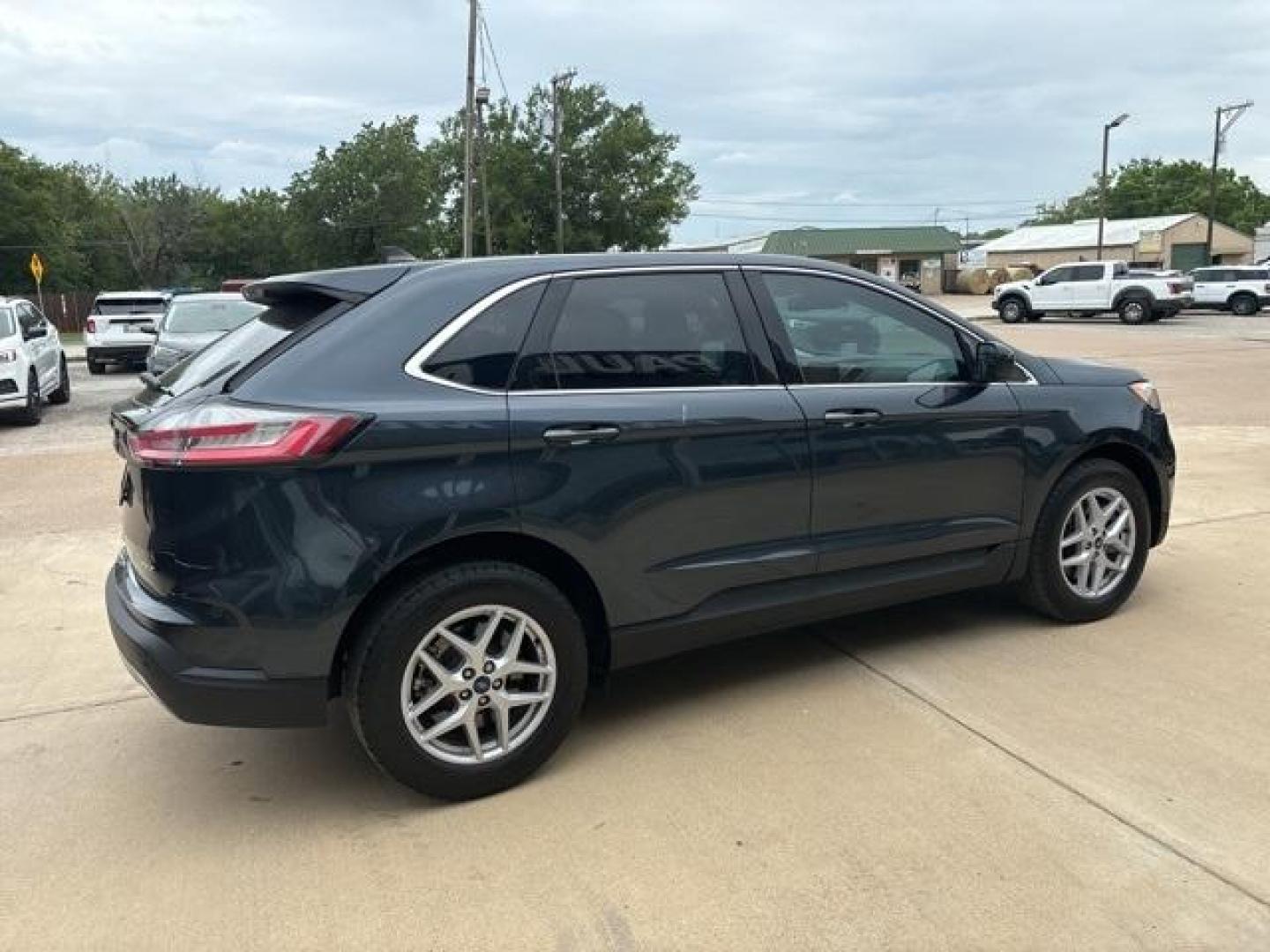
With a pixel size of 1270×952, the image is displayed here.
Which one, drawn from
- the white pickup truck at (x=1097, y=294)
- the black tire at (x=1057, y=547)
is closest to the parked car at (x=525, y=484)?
the black tire at (x=1057, y=547)

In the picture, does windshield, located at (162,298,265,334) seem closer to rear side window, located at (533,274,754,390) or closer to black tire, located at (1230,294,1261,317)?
rear side window, located at (533,274,754,390)

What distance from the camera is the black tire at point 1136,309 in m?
30.9

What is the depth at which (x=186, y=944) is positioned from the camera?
2.72m

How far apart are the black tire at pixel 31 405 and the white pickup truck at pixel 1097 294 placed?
28690 mm

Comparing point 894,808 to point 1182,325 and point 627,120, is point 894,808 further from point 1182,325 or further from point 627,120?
point 627,120

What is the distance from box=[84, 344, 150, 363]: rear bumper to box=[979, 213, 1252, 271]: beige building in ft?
182

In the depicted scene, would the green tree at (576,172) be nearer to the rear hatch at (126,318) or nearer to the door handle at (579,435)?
the rear hatch at (126,318)

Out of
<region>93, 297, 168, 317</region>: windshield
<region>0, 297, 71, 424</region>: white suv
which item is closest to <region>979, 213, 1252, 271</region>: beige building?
<region>93, 297, 168, 317</region>: windshield

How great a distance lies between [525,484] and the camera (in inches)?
132

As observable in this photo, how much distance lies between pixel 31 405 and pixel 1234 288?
34.7 meters

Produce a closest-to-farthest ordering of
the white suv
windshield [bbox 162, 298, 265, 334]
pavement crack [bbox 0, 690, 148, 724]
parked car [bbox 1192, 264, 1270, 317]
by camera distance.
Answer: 1. pavement crack [bbox 0, 690, 148, 724]
2. the white suv
3. windshield [bbox 162, 298, 265, 334]
4. parked car [bbox 1192, 264, 1270, 317]

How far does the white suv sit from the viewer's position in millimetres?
12344

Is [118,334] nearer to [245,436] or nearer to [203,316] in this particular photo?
[203,316]

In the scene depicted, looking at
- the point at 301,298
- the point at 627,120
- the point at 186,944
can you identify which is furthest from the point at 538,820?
the point at 627,120
